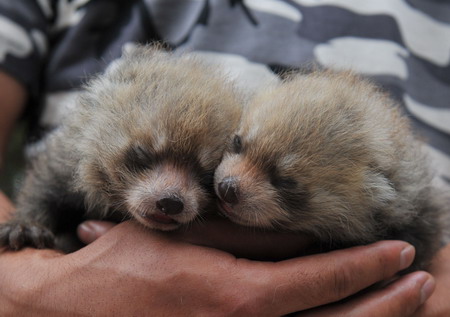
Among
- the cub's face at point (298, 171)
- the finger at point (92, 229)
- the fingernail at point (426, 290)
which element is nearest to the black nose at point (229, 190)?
the cub's face at point (298, 171)

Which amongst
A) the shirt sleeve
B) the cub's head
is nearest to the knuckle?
the cub's head

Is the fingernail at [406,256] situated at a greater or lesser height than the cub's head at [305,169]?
lesser

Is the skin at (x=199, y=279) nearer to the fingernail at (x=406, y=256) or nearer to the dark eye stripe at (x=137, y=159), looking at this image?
the fingernail at (x=406, y=256)

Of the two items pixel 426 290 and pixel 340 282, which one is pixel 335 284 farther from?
pixel 426 290

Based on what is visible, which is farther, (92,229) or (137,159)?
(92,229)

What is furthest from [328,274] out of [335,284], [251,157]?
[251,157]

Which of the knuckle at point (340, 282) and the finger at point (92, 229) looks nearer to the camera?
the knuckle at point (340, 282)

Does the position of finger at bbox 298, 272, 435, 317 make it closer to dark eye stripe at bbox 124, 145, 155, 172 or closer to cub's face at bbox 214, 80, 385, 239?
cub's face at bbox 214, 80, 385, 239

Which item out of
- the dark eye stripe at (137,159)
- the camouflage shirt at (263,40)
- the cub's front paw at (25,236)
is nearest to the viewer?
the dark eye stripe at (137,159)
